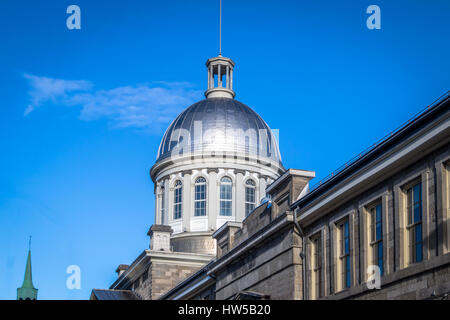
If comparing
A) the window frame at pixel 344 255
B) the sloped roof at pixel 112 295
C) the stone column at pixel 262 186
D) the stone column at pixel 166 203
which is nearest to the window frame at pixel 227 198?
the stone column at pixel 262 186

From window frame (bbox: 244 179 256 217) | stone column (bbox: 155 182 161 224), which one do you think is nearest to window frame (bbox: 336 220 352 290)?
window frame (bbox: 244 179 256 217)

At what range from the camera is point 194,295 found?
4034 centimetres

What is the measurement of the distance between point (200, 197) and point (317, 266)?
29.0 meters

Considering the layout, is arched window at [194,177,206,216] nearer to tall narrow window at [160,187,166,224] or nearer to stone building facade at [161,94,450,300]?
tall narrow window at [160,187,166,224]

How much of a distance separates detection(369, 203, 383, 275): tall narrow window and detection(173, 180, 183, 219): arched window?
1287 inches

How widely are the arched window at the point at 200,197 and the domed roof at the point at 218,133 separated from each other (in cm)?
215

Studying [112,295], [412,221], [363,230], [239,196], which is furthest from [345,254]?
[239,196]

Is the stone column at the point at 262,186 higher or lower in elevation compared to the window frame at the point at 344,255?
higher

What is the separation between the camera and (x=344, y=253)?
2686 cm

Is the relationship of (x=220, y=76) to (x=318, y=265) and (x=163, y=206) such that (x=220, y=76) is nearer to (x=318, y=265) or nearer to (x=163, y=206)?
(x=163, y=206)

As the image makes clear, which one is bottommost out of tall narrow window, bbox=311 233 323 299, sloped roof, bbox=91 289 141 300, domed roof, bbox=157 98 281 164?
tall narrow window, bbox=311 233 323 299

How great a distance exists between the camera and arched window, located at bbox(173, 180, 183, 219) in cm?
5738

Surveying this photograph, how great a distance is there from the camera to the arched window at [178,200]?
5738 centimetres

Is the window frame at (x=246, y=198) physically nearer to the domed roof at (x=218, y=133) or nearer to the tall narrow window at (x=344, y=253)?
the domed roof at (x=218, y=133)
